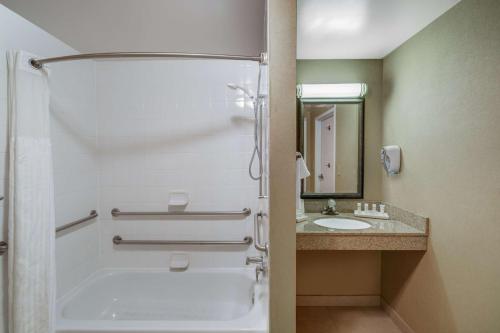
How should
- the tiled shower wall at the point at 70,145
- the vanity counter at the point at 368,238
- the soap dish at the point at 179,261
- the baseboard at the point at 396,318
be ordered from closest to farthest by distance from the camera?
the tiled shower wall at the point at 70,145, the vanity counter at the point at 368,238, the baseboard at the point at 396,318, the soap dish at the point at 179,261

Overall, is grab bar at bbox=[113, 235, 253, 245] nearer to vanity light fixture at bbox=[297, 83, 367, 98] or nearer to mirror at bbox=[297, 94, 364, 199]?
mirror at bbox=[297, 94, 364, 199]

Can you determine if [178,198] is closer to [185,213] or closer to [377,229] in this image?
[185,213]

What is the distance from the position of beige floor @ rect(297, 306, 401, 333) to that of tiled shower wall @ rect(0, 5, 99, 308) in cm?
182

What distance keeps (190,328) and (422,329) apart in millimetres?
1662

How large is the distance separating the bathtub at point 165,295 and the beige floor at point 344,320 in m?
0.63

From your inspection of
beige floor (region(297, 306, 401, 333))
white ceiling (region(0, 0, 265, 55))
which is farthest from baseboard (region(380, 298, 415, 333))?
white ceiling (region(0, 0, 265, 55))

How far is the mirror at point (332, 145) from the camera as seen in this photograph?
2479mm

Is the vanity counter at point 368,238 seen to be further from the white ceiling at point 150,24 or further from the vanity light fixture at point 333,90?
the white ceiling at point 150,24

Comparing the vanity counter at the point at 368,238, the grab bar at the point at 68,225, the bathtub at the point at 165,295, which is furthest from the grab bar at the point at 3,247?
the vanity counter at the point at 368,238

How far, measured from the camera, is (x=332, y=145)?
2502 millimetres

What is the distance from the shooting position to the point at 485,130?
56.5 inches

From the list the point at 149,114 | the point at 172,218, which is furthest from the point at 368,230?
the point at 149,114

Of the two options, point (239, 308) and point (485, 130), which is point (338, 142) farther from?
point (239, 308)

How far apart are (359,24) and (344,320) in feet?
7.78
